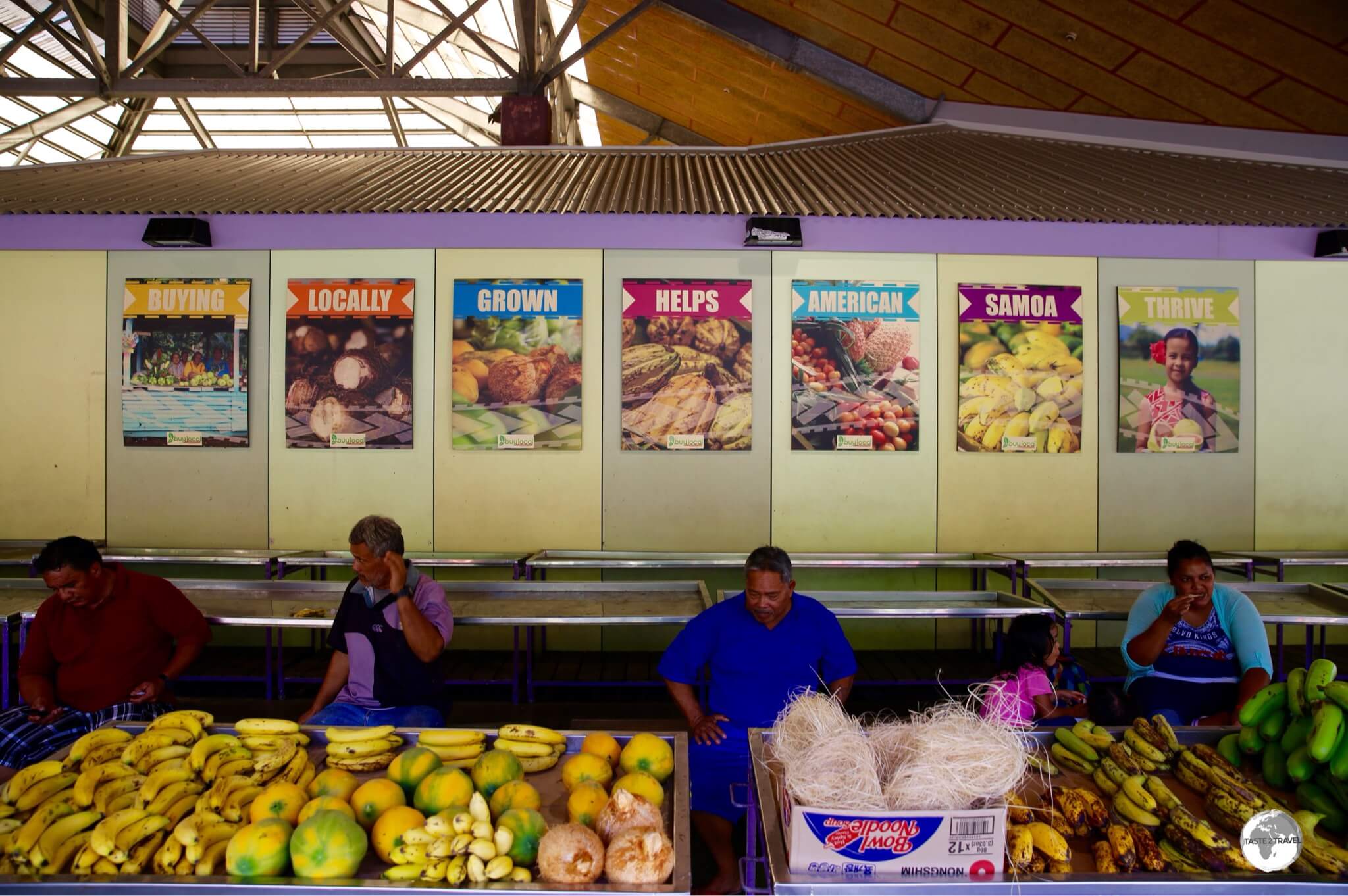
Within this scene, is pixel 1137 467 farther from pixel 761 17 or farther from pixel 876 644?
pixel 761 17

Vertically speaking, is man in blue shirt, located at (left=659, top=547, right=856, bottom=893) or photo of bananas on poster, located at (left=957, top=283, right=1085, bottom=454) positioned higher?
photo of bananas on poster, located at (left=957, top=283, right=1085, bottom=454)

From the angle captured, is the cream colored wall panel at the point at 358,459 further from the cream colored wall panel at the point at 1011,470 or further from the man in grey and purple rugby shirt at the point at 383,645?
the cream colored wall panel at the point at 1011,470

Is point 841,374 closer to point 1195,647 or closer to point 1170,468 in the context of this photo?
point 1170,468

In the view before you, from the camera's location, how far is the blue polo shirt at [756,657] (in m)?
3.24

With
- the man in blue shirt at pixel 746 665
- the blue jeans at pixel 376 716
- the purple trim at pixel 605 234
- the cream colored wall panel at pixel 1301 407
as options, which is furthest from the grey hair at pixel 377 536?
the cream colored wall panel at pixel 1301 407

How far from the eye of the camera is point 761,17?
8117mm

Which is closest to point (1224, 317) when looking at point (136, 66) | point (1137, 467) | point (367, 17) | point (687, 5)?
point (1137, 467)

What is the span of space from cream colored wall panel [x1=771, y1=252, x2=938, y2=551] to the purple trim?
0.18 meters

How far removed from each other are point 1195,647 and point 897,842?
2763 millimetres

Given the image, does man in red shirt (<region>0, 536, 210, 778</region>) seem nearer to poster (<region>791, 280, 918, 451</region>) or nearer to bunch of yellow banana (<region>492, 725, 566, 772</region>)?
bunch of yellow banana (<region>492, 725, 566, 772</region>)

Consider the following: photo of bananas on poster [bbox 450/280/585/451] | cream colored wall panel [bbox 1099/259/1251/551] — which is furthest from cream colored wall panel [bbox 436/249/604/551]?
cream colored wall panel [bbox 1099/259/1251/551]

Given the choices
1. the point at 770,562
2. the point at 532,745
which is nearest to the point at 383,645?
the point at 532,745

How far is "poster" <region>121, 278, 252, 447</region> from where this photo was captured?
6.18 metres

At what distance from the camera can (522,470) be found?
618cm
